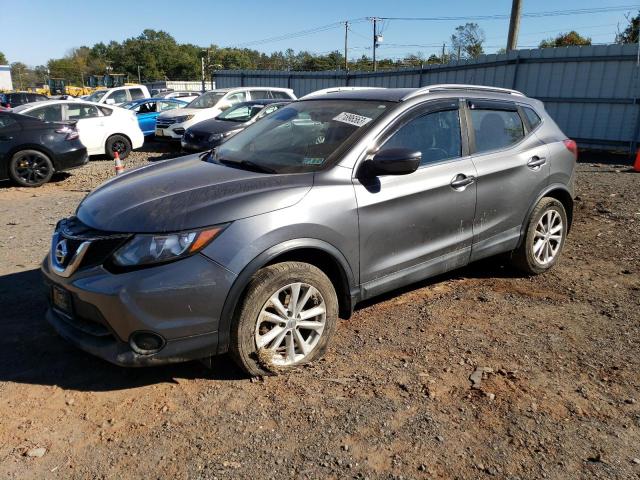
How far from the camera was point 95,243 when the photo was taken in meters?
2.93

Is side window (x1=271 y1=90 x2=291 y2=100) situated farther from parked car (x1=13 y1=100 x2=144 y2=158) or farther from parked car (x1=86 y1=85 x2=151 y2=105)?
parked car (x1=86 y1=85 x2=151 y2=105)

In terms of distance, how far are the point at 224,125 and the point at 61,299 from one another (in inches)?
398

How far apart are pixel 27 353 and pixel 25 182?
714cm

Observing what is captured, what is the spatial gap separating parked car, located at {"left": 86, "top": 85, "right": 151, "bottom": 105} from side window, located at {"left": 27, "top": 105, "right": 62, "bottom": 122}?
22.6 ft

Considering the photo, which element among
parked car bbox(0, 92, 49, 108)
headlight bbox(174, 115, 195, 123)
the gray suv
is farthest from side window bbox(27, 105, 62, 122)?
parked car bbox(0, 92, 49, 108)

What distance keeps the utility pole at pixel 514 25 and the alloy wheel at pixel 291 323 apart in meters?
15.8

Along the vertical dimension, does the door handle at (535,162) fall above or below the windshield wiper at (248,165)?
below

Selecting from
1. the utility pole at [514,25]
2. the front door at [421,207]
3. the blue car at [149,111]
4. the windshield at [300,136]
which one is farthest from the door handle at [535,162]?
the blue car at [149,111]

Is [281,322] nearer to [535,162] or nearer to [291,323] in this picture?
[291,323]

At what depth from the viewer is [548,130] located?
4.90m

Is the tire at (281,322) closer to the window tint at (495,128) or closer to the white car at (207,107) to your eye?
the window tint at (495,128)

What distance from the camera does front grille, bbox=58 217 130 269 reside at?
2879 mm

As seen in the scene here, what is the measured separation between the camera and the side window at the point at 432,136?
12.3ft

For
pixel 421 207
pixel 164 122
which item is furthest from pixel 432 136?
pixel 164 122
